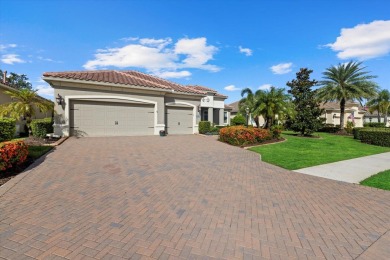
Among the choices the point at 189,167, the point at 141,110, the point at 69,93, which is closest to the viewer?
the point at 189,167

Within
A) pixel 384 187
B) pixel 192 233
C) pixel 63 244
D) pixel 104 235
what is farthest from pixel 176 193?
pixel 384 187

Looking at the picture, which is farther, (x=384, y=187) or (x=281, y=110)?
(x=281, y=110)

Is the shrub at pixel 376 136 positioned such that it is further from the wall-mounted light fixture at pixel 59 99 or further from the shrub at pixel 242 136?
Answer: the wall-mounted light fixture at pixel 59 99

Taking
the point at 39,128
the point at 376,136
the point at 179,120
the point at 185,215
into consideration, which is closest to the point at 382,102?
the point at 376,136

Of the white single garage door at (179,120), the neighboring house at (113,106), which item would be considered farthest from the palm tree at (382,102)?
the neighboring house at (113,106)

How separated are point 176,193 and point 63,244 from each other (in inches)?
105

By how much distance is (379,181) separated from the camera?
267 inches

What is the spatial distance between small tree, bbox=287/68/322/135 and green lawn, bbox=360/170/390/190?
15.0 metres

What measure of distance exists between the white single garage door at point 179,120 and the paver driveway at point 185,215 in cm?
1204

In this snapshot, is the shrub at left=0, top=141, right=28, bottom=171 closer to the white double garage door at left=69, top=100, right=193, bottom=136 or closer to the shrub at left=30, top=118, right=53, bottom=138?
the shrub at left=30, top=118, right=53, bottom=138

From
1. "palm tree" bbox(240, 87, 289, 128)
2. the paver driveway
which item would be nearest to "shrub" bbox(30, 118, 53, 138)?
the paver driveway

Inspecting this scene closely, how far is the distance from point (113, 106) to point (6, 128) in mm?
6236

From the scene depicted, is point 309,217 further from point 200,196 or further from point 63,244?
point 63,244

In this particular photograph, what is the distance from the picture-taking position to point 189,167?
26.2 ft
